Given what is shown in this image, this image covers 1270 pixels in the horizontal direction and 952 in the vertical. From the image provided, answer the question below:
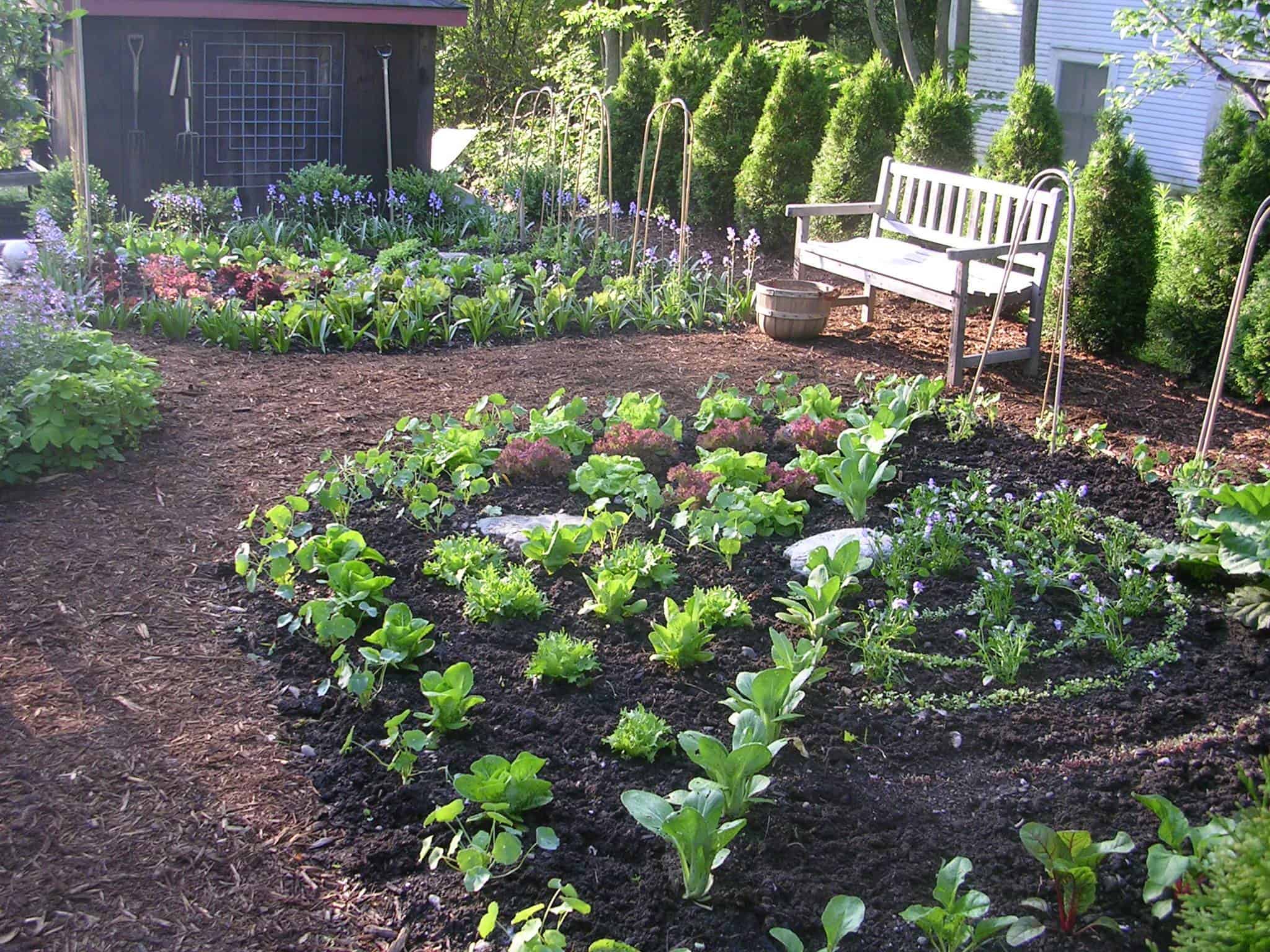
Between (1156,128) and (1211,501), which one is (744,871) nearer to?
(1211,501)

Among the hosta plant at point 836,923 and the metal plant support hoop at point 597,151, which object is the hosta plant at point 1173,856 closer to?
the hosta plant at point 836,923

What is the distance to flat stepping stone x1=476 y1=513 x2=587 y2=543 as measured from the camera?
4270 millimetres

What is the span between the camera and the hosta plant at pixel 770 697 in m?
3.04

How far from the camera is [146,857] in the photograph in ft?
9.24

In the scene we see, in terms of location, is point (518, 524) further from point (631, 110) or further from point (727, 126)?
point (631, 110)

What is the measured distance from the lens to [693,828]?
2576 mm

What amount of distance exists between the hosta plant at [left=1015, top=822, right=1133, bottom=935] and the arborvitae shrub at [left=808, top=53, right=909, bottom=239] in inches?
278

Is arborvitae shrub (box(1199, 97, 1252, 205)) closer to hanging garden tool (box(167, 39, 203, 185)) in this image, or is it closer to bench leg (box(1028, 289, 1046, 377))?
bench leg (box(1028, 289, 1046, 377))

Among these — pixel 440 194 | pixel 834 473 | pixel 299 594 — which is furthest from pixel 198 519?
pixel 440 194

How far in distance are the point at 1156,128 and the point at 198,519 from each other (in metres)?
13.4

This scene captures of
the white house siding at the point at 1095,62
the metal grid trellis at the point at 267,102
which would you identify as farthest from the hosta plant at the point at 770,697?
the white house siding at the point at 1095,62

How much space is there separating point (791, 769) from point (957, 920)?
0.75m

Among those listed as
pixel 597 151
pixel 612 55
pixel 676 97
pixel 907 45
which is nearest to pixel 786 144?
pixel 676 97

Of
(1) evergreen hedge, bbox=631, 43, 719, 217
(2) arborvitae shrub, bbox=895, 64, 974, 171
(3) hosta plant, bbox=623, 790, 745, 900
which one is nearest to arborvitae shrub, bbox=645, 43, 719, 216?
(1) evergreen hedge, bbox=631, 43, 719, 217
